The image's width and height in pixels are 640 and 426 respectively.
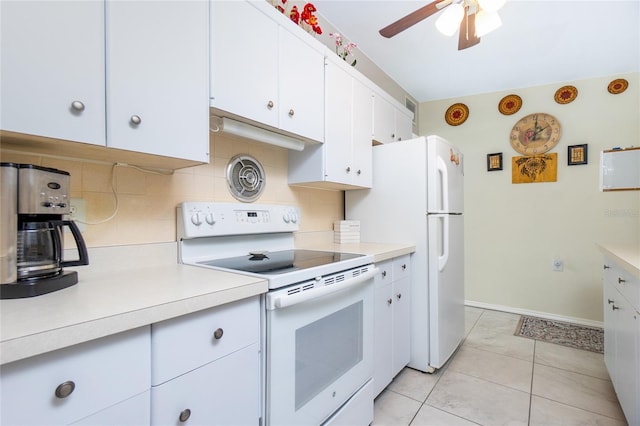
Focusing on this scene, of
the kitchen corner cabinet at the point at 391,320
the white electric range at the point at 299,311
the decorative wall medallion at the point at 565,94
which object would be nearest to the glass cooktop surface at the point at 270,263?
the white electric range at the point at 299,311

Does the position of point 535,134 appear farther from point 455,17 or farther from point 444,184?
point 455,17

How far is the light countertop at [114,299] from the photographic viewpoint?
61 cm

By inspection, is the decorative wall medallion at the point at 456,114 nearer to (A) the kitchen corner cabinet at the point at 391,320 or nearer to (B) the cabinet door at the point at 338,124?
(B) the cabinet door at the point at 338,124

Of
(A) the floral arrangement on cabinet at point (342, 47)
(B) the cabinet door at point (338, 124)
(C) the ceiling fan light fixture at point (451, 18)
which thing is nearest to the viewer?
(C) the ceiling fan light fixture at point (451, 18)

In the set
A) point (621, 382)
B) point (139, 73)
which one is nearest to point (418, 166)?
point (621, 382)

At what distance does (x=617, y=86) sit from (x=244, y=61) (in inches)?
148

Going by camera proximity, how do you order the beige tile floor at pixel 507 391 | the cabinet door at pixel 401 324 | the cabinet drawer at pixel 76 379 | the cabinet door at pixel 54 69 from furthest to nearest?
1. the cabinet door at pixel 401 324
2. the beige tile floor at pixel 507 391
3. the cabinet door at pixel 54 69
4. the cabinet drawer at pixel 76 379

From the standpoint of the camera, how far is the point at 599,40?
103 inches

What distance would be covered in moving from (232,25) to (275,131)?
506mm

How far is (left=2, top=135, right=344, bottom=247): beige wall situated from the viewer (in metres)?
1.17

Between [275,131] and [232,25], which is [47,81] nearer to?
[232,25]

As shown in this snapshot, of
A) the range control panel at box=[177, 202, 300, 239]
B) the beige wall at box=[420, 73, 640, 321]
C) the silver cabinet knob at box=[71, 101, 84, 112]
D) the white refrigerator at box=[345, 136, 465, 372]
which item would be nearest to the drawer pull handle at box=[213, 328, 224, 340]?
the range control panel at box=[177, 202, 300, 239]

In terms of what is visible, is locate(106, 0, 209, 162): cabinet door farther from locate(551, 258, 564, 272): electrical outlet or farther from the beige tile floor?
locate(551, 258, 564, 272): electrical outlet

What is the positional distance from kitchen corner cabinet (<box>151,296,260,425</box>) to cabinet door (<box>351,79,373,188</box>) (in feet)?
4.58
